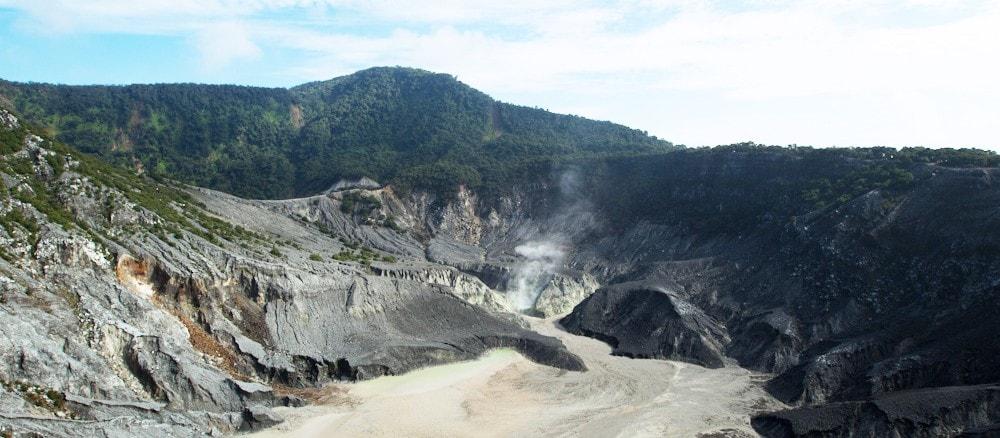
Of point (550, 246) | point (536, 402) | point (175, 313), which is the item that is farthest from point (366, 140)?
point (536, 402)

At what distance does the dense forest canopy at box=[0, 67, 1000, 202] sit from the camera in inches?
3957

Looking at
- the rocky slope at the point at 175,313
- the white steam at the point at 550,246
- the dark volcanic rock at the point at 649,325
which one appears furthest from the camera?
the white steam at the point at 550,246

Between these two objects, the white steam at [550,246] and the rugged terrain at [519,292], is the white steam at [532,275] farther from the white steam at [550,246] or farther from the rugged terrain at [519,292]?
the rugged terrain at [519,292]

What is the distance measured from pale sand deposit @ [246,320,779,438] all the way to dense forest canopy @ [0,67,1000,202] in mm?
33169

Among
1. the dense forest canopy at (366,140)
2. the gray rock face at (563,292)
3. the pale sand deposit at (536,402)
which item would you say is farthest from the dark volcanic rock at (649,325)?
the dense forest canopy at (366,140)

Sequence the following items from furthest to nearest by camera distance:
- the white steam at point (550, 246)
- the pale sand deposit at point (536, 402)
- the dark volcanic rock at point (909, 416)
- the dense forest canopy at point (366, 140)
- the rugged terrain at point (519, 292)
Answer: the dense forest canopy at point (366, 140) → the white steam at point (550, 246) → the pale sand deposit at point (536, 402) → the rugged terrain at point (519, 292) → the dark volcanic rock at point (909, 416)

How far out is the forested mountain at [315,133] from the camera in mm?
122125

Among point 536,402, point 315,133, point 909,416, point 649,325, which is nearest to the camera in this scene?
point 909,416

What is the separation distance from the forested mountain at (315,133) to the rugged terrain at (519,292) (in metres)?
27.7

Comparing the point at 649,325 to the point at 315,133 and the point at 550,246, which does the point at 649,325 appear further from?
the point at 315,133

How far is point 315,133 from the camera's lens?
150125 millimetres

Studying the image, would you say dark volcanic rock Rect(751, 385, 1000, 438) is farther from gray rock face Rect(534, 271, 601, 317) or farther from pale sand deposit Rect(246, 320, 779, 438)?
gray rock face Rect(534, 271, 601, 317)

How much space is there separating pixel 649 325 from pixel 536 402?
18.0 m

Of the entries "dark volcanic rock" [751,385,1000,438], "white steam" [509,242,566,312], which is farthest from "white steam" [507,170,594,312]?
"dark volcanic rock" [751,385,1000,438]
